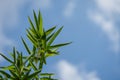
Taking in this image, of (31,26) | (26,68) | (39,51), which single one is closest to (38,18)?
(31,26)

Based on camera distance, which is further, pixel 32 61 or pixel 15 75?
pixel 32 61

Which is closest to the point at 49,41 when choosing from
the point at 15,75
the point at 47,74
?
the point at 47,74

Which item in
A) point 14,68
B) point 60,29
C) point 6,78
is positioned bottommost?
point 6,78

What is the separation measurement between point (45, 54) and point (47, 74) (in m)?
0.45

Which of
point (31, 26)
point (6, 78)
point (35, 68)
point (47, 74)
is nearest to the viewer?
point (6, 78)

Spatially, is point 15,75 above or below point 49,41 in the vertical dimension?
below

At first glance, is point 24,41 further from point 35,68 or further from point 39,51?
point 35,68

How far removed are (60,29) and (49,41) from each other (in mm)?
369

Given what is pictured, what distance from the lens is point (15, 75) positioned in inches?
193

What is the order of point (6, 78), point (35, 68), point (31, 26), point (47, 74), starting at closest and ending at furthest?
point (6, 78), point (35, 68), point (47, 74), point (31, 26)

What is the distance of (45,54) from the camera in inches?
227

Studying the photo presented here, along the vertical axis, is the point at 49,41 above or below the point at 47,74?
above

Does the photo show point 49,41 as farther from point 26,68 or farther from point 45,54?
point 26,68

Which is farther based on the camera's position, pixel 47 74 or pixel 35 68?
pixel 47 74
